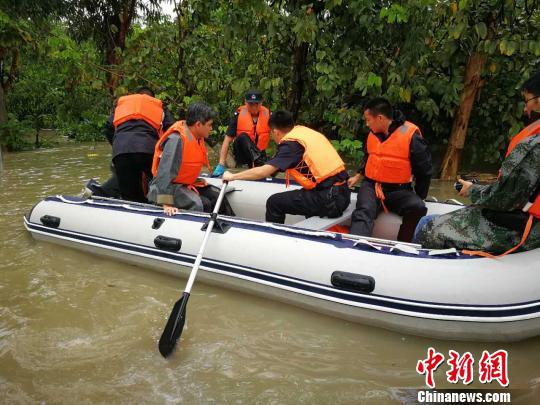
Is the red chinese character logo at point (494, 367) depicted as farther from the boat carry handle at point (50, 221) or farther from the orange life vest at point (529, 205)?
the boat carry handle at point (50, 221)

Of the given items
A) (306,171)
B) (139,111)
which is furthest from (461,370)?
(139,111)

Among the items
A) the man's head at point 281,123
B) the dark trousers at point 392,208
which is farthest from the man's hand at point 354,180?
the man's head at point 281,123

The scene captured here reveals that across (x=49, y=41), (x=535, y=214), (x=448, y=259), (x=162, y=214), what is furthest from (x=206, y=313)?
(x=49, y=41)

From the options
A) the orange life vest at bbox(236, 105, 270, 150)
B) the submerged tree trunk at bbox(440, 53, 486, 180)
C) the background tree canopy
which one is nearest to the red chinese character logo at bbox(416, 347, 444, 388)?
the orange life vest at bbox(236, 105, 270, 150)

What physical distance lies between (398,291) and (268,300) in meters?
0.92

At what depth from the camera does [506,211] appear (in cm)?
231

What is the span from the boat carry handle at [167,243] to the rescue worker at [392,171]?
4.03ft

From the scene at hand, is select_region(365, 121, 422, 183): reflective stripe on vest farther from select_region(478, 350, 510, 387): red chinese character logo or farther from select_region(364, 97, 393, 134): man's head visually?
select_region(478, 350, 510, 387): red chinese character logo

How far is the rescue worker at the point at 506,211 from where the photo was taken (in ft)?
6.84

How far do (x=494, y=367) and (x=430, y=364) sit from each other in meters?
0.31

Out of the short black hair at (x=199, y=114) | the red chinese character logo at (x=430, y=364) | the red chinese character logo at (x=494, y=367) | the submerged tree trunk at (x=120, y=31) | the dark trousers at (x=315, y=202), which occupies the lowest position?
the red chinese character logo at (x=430, y=364)

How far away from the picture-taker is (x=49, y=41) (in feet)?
29.5

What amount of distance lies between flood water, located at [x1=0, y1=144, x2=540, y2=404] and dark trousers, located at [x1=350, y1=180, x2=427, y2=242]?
750 millimetres

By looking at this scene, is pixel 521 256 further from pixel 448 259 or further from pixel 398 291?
pixel 398 291
